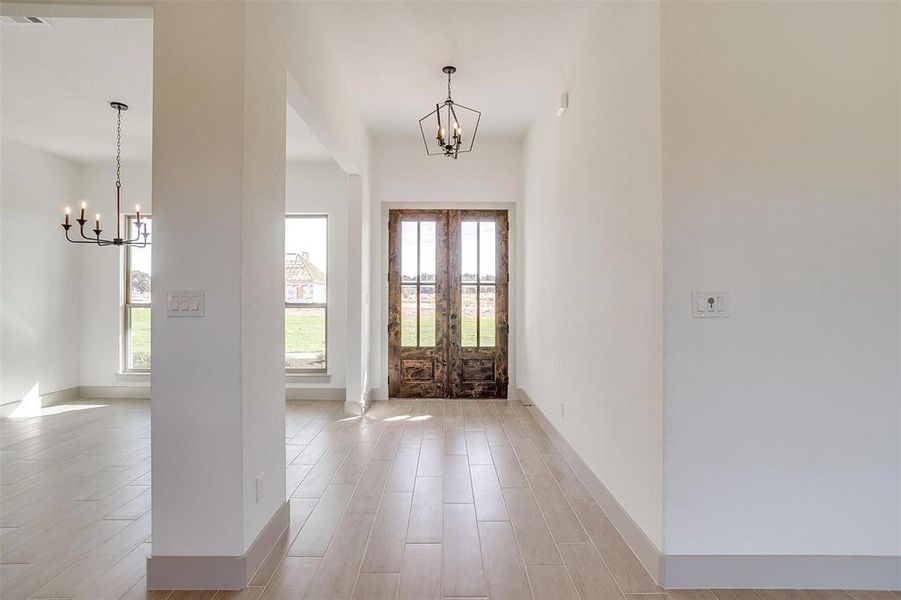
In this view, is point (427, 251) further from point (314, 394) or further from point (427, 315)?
point (314, 394)

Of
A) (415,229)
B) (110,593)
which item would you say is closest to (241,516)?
(110,593)

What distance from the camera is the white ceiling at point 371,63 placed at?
10.9 ft

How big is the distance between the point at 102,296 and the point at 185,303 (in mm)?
5530

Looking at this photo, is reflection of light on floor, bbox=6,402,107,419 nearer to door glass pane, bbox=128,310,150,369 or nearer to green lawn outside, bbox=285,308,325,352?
door glass pane, bbox=128,310,150,369

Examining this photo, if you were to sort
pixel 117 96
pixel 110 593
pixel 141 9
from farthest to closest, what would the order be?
pixel 117 96 < pixel 141 9 < pixel 110 593

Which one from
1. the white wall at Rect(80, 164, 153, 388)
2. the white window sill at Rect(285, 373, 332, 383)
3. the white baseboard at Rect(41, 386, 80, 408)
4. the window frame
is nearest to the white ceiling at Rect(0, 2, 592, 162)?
the white wall at Rect(80, 164, 153, 388)

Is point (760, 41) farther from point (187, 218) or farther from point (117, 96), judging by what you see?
point (117, 96)

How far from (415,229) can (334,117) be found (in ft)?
7.94

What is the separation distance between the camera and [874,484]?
2.21 metres

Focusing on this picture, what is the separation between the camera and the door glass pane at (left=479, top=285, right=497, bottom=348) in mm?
6281

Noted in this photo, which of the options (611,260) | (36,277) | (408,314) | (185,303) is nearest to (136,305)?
(36,277)

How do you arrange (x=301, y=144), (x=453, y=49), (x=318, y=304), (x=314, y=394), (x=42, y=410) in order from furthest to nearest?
(x=318, y=304)
(x=314, y=394)
(x=42, y=410)
(x=301, y=144)
(x=453, y=49)

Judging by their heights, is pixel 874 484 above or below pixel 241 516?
above

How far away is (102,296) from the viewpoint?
6559 mm
